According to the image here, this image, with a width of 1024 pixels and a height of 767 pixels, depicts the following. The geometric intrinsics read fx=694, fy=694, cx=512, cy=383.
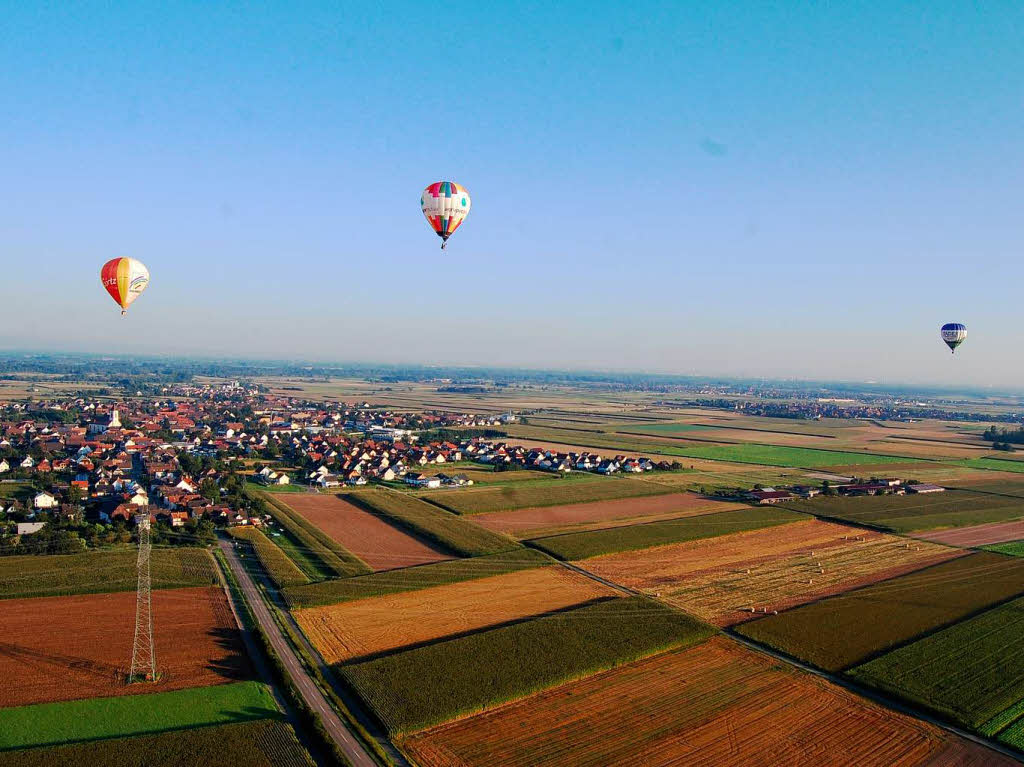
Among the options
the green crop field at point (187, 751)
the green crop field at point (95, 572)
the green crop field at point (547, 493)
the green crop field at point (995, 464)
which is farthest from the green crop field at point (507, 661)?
the green crop field at point (995, 464)

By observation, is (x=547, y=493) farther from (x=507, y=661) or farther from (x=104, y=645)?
(x=104, y=645)

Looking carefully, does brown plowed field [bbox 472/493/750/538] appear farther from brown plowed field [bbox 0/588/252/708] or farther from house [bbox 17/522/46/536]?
house [bbox 17/522/46/536]

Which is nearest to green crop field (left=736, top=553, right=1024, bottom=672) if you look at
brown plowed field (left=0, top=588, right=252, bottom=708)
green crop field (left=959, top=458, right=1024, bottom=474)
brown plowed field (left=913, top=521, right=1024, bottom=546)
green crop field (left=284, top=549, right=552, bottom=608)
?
brown plowed field (left=913, top=521, right=1024, bottom=546)

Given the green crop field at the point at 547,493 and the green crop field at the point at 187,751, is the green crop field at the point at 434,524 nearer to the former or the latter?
the green crop field at the point at 547,493

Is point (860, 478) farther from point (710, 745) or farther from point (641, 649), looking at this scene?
point (710, 745)

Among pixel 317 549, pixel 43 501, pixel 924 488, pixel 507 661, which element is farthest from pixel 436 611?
pixel 924 488
